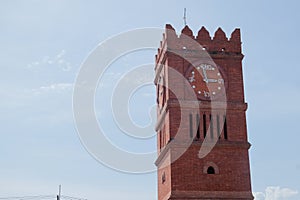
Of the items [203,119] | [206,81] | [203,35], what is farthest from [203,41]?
[203,119]

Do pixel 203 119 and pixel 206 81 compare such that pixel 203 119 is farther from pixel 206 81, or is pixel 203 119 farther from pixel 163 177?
pixel 163 177

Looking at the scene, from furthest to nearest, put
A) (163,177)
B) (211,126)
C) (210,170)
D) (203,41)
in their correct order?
(203,41)
(163,177)
(211,126)
(210,170)

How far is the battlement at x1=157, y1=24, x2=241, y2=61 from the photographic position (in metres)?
33.0

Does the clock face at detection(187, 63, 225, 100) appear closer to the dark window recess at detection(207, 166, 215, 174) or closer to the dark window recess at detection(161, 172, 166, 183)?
the dark window recess at detection(207, 166, 215, 174)

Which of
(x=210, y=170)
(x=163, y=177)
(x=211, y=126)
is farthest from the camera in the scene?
(x=163, y=177)

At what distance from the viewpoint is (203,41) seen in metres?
33.4

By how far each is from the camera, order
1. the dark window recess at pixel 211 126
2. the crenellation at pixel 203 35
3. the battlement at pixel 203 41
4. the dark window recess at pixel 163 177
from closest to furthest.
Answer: the dark window recess at pixel 211 126
the dark window recess at pixel 163 177
the battlement at pixel 203 41
the crenellation at pixel 203 35

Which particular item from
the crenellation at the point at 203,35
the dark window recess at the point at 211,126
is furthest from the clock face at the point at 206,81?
the crenellation at the point at 203,35

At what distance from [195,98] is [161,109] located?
3.14 meters

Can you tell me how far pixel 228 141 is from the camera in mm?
31141

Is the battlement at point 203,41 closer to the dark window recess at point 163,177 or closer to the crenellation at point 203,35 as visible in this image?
the crenellation at point 203,35

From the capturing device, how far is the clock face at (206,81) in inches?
1259

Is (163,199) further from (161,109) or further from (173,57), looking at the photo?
(173,57)

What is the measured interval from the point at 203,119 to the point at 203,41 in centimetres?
505
